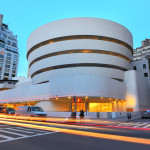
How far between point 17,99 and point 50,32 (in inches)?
996

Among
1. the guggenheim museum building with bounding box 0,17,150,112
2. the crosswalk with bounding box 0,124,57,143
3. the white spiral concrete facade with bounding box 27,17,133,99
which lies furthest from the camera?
the white spiral concrete facade with bounding box 27,17,133,99

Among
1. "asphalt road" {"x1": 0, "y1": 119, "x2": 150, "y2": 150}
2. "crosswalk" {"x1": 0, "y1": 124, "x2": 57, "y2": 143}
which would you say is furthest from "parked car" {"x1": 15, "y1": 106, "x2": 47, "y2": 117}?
"asphalt road" {"x1": 0, "y1": 119, "x2": 150, "y2": 150}

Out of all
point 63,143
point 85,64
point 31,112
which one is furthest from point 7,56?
point 63,143

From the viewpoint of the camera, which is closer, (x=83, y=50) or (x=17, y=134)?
(x=17, y=134)

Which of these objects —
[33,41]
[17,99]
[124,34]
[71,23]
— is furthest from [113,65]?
[17,99]

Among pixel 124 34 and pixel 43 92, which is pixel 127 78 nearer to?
pixel 124 34

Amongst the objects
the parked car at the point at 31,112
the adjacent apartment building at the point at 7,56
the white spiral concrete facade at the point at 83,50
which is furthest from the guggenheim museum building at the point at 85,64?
the adjacent apartment building at the point at 7,56

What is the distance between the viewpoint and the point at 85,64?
41.2 m

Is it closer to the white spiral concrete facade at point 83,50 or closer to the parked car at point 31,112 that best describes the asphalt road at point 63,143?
the parked car at point 31,112

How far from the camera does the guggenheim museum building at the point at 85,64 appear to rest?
3912 centimetres

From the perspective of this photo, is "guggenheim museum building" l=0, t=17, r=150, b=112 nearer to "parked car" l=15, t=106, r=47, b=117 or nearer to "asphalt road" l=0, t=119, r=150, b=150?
"parked car" l=15, t=106, r=47, b=117

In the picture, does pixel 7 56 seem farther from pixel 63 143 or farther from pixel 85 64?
pixel 63 143

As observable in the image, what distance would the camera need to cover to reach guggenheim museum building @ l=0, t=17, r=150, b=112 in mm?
39119

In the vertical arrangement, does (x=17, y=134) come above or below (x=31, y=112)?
below
